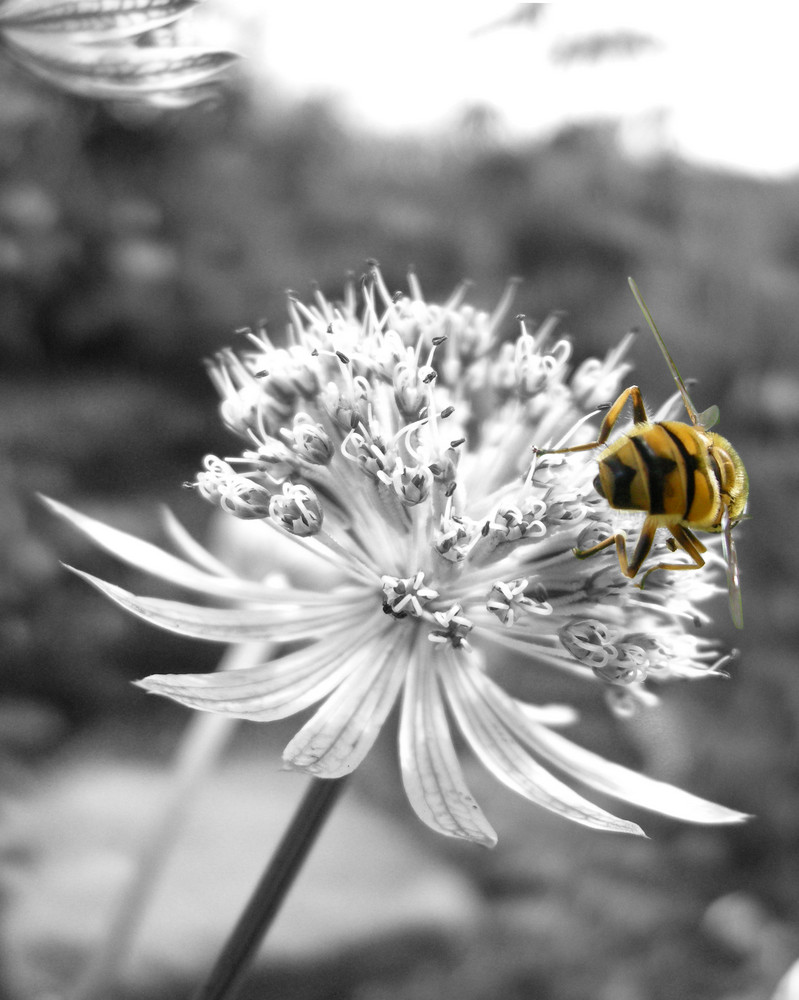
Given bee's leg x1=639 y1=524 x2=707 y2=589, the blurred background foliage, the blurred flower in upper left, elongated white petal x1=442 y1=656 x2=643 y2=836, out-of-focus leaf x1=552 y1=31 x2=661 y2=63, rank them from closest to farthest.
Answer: the blurred flower in upper left
elongated white petal x1=442 y1=656 x2=643 y2=836
bee's leg x1=639 y1=524 x2=707 y2=589
the blurred background foliage
out-of-focus leaf x1=552 y1=31 x2=661 y2=63

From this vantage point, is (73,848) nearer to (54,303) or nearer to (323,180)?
(54,303)

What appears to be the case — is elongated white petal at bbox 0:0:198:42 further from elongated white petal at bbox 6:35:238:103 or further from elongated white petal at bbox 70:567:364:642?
elongated white petal at bbox 70:567:364:642

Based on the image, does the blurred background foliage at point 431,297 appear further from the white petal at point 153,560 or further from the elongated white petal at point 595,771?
the elongated white petal at point 595,771

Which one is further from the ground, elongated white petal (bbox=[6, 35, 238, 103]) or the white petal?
elongated white petal (bbox=[6, 35, 238, 103])

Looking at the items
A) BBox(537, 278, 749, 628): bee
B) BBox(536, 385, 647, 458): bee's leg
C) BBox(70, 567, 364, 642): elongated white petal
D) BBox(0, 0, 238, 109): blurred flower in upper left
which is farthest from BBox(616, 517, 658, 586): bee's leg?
BBox(0, 0, 238, 109): blurred flower in upper left

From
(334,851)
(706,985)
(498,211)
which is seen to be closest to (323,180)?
(498,211)

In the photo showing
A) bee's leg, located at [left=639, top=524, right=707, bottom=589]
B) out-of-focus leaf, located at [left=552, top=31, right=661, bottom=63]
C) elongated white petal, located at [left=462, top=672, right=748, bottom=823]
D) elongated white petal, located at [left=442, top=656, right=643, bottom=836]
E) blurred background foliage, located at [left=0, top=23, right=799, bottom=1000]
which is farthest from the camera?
out-of-focus leaf, located at [left=552, top=31, right=661, bottom=63]

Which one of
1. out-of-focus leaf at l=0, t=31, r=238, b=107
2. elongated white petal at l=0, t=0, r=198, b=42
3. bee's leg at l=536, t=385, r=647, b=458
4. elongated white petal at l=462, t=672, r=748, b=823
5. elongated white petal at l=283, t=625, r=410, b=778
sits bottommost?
elongated white petal at l=462, t=672, r=748, b=823

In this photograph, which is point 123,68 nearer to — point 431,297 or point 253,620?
point 253,620

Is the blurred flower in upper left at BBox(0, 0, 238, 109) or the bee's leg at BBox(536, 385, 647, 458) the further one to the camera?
the bee's leg at BBox(536, 385, 647, 458)

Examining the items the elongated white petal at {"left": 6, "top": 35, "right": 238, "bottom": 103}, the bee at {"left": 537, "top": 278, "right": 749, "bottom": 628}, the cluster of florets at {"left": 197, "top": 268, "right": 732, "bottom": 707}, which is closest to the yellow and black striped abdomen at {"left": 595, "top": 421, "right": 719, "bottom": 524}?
the bee at {"left": 537, "top": 278, "right": 749, "bottom": 628}
